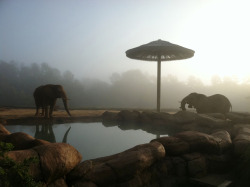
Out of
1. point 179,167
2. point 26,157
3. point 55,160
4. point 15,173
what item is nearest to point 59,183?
point 55,160

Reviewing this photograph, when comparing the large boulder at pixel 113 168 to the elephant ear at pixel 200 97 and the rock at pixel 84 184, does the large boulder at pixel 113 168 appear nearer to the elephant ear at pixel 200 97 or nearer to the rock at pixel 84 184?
the rock at pixel 84 184

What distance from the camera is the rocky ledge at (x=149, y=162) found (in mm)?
2938

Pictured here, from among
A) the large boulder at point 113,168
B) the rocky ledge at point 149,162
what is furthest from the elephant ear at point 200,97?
the large boulder at point 113,168

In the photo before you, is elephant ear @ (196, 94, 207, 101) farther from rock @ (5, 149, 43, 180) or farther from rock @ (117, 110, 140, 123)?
rock @ (5, 149, 43, 180)

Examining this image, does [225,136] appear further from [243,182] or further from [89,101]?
[89,101]

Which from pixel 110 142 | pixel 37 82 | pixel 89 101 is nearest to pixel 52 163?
pixel 110 142

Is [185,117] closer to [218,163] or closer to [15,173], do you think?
[218,163]

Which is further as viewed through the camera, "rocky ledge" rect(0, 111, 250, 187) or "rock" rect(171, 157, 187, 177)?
"rock" rect(171, 157, 187, 177)

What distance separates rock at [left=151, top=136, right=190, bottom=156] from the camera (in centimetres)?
441

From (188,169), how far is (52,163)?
2678 millimetres

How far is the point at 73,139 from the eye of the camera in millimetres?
6688

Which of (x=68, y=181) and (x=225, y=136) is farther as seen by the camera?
(x=225, y=136)

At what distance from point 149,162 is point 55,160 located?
5.34 ft

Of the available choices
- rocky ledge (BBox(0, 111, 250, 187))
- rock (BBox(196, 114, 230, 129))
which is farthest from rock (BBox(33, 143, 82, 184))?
rock (BBox(196, 114, 230, 129))
